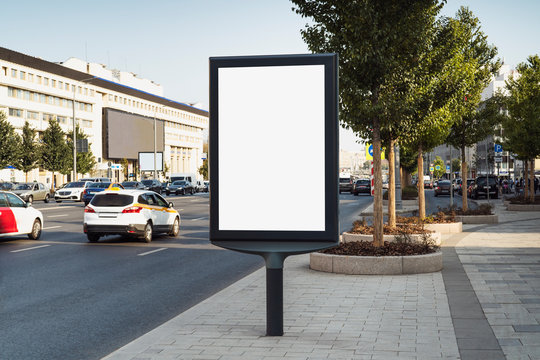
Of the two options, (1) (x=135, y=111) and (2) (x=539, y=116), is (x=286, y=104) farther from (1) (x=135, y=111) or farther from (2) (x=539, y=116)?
(1) (x=135, y=111)

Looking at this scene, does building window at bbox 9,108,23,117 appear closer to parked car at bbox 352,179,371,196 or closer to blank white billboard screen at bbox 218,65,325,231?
parked car at bbox 352,179,371,196

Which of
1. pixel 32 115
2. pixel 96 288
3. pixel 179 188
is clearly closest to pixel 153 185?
pixel 179 188

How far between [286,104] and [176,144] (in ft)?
466

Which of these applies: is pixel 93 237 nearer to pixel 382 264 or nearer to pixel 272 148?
pixel 382 264

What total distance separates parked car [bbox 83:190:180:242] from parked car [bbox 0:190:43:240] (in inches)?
68.5

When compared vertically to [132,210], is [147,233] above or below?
below

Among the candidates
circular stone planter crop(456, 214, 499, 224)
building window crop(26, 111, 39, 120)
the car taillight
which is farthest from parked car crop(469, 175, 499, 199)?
building window crop(26, 111, 39, 120)

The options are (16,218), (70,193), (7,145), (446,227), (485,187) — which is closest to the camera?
(16,218)

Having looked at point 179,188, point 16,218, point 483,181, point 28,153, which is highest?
point 28,153

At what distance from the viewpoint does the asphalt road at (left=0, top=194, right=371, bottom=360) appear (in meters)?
7.52

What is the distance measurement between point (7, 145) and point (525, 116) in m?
46.1

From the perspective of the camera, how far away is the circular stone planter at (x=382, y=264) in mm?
11711

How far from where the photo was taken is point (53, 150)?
7569 centimetres

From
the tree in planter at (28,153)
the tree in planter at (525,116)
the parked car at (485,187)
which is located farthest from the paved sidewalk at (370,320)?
the tree in planter at (28,153)
